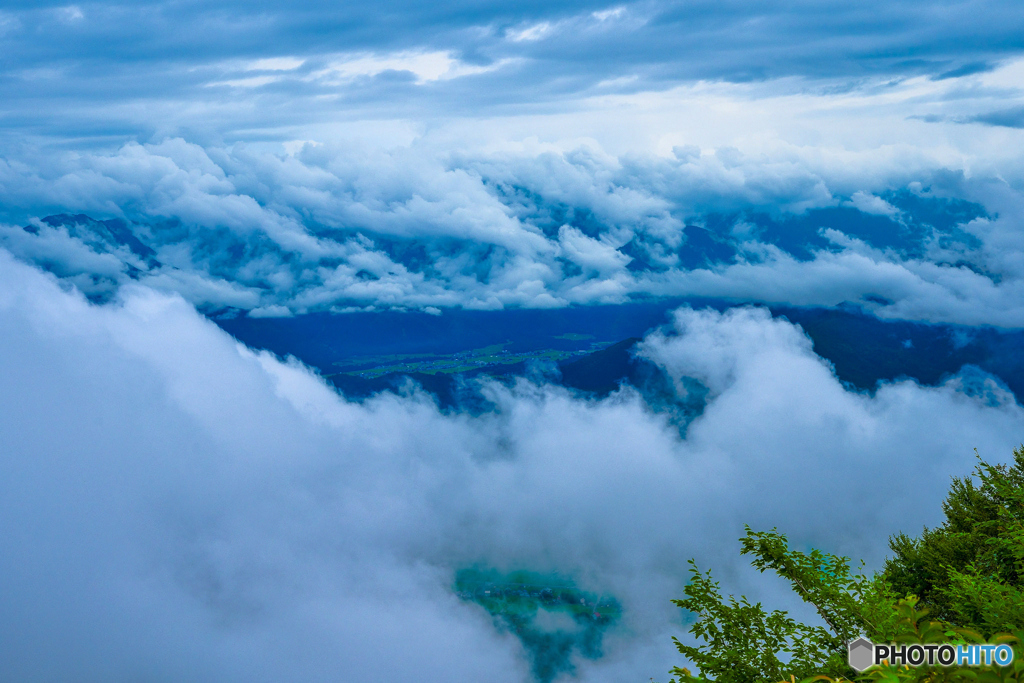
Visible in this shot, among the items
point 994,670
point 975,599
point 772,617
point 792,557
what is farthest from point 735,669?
point 994,670

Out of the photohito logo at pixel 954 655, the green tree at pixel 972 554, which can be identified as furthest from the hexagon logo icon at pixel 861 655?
the green tree at pixel 972 554

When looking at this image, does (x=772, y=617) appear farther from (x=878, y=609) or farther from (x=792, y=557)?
(x=878, y=609)

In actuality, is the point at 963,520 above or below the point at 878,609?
above

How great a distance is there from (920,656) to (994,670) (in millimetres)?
1048

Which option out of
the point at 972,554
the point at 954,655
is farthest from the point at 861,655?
the point at 972,554

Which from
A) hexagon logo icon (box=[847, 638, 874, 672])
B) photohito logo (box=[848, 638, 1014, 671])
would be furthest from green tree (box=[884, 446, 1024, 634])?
photohito logo (box=[848, 638, 1014, 671])

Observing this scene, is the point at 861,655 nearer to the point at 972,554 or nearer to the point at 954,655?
the point at 954,655

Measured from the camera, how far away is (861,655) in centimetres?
962

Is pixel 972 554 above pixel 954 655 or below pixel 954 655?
above

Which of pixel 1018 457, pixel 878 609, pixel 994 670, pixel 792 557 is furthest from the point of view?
pixel 1018 457

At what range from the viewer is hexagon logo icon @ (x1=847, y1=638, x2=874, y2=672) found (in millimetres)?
9477

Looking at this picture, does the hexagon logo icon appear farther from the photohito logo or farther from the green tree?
the green tree

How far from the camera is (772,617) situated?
604 inches

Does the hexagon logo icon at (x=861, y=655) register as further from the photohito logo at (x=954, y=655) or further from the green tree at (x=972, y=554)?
the green tree at (x=972, y=554)
